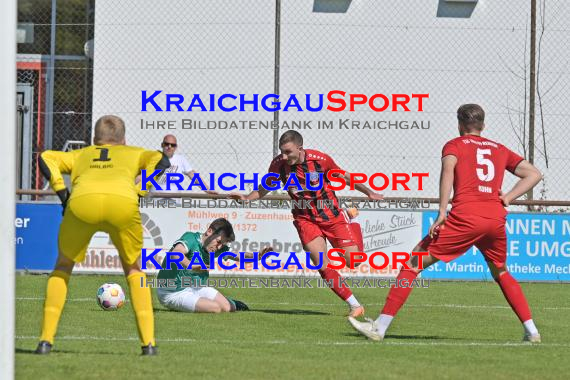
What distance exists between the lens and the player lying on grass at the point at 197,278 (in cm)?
1258

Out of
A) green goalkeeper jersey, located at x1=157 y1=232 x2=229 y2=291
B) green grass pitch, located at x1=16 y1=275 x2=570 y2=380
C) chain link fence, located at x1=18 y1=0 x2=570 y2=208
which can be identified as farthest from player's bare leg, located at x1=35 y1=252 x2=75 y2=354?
chain link fence, located at x1=18 y1=0 x2=570 y2=208

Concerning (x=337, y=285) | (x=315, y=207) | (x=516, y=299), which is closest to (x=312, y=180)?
(x=315, y=207)

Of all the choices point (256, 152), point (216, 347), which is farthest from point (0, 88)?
point (256, 152)

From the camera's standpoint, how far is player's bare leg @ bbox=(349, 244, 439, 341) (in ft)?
32.2

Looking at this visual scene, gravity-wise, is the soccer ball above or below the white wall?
below

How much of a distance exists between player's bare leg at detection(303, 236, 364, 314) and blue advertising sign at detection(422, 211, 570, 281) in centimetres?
562

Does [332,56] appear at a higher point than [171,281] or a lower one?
higher

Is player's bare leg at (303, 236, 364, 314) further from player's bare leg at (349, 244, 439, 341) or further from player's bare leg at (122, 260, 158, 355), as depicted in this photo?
player's bare leg at (122, 260, 158, 355)

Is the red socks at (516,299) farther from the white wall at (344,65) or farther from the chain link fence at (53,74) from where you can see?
the chain link fence at (53,74)

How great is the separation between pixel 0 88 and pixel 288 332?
16.7 ft

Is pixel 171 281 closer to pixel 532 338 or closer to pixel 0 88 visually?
pixel 532 338

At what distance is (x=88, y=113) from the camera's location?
22.3 meters

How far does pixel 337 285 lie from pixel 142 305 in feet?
15.5

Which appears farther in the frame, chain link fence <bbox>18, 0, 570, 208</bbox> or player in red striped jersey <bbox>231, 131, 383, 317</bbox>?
chain link fence <bbox>18, 0, 570, 208</bbox>
